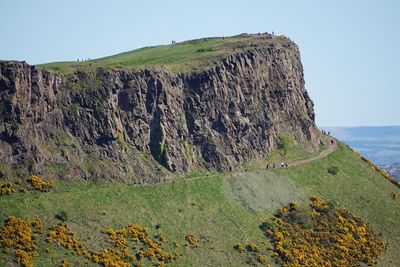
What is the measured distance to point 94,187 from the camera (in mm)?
105688

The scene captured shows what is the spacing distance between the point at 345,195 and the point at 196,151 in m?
32.9

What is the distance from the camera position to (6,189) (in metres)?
95.2

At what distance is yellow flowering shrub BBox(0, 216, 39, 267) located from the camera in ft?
269

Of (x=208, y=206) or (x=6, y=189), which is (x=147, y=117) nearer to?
(x=208, y=206)

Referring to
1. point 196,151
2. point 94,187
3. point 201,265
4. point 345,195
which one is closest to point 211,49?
point 196,151

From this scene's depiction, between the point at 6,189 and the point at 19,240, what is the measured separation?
1295 centimetres

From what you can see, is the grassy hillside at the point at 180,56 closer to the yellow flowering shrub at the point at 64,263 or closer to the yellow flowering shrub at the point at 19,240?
the yellow flowering shrub at the point at 19,240

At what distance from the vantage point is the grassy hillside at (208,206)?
94375 millimetres

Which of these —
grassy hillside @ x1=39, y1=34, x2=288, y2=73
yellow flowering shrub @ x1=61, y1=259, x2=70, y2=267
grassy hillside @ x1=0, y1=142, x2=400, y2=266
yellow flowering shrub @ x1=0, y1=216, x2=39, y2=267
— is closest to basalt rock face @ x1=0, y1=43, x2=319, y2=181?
grassy hillside @ x1=39, y1=34, x2=288, y2=73

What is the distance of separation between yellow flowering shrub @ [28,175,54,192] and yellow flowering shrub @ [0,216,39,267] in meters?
10.1

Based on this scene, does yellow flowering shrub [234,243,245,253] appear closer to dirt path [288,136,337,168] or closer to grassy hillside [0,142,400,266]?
grassy hillside [0,142,400,266]

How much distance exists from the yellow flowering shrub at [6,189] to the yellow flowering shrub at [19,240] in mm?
7034

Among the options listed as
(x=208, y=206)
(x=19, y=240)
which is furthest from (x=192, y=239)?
(x=19, y=240)

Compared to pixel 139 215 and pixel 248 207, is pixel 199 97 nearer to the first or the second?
pixel 248 207
